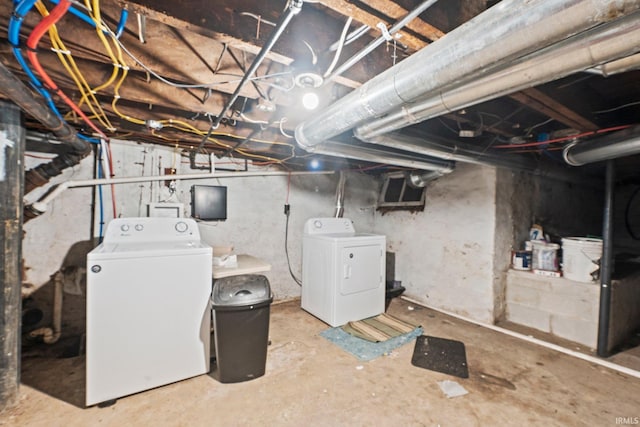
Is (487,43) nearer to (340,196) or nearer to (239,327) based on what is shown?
(239,327)

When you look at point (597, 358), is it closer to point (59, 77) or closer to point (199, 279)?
point (199, 279)

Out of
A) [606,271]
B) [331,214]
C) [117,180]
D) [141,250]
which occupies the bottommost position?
[606,271]

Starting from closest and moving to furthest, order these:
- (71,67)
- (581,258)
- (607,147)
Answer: (71,67)
(607,147)
(581,258)

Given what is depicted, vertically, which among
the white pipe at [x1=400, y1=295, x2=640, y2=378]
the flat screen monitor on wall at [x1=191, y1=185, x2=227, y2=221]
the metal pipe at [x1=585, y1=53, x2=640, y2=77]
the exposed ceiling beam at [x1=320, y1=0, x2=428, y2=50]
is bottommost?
the white pipe at [x1=400, y1=295, x2=640, y2=378]

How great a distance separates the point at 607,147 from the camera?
6.76ft

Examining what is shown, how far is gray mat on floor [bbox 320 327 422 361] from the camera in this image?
230 centimetres

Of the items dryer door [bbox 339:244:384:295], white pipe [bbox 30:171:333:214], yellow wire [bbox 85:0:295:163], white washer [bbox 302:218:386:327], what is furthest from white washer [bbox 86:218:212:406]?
dryer door [bbox 339:244:384:295]

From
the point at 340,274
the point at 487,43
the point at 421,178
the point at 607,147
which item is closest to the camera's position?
the point at 487,43

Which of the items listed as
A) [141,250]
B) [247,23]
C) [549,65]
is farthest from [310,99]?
[141,250]

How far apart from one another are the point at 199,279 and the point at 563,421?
97.8 inches

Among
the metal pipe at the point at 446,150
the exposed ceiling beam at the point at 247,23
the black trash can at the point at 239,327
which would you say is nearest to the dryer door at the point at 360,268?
the black trash can at the point at 239,327

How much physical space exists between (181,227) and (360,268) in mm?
1862

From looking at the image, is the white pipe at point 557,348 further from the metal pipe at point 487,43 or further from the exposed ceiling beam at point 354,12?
the exposed ceiling beam at point 354,12

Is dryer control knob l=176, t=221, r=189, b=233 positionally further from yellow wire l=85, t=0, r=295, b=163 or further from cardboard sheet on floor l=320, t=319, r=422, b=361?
cardboard sheet on floor l=320, t=319, r=422, b=361
